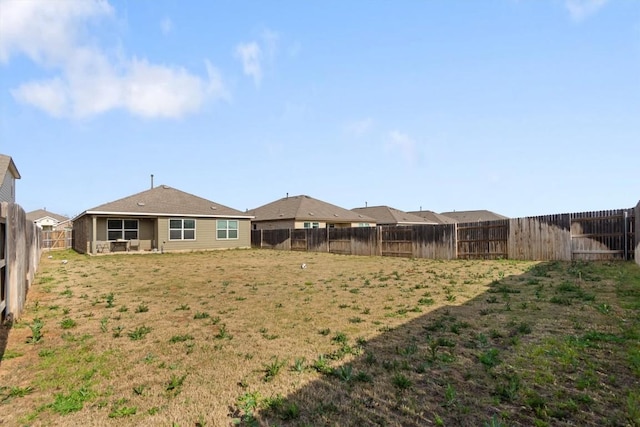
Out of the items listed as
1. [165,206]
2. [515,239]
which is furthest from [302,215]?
[515,239]

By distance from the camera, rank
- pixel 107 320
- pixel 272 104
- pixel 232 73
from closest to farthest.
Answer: pixel 107 320 < pixel 232 73 < pixel 272 104

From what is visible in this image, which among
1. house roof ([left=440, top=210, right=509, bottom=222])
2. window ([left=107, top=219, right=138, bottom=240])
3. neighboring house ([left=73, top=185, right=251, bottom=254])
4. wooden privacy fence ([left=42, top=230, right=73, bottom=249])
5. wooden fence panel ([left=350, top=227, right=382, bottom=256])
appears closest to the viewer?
wooden fence panel ([left=350, top=227, right=382, bottom=256])

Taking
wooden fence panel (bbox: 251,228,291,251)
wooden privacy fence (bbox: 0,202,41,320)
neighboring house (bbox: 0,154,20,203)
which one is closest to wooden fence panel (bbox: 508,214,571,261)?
wooden fence panel (bbox: 251,228,291,251)

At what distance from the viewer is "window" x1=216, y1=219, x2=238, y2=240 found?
25547mm

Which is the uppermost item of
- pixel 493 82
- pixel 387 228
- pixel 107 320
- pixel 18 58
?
A: pixel 18 58

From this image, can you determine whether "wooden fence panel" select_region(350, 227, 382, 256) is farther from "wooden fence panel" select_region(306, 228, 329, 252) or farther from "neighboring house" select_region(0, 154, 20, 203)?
"neighboring house" select_region(0, 154, 20, 203)

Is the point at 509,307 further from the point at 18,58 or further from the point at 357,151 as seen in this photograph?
the point at 357,151

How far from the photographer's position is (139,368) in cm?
377

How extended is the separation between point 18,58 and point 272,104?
9447 mm

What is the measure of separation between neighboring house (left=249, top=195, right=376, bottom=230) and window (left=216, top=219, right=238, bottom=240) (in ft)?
17.9

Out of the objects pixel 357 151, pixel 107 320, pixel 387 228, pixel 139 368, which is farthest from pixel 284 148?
pixel 139 368

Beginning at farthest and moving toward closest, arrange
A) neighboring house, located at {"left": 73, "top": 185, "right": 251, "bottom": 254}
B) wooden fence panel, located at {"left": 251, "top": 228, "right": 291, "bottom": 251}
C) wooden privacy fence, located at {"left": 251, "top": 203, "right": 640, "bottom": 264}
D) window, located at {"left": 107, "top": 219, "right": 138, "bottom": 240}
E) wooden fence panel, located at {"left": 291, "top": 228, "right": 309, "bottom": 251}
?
wooden fence panel, located at {"left": 251, "top": 228, "right": 291, "bottom": 251}
wooden fence panel, located at {"left": 291, "top": 228, "right": 309, "bottom": 251}
window, located at {"left": 107, "top": 219, "right": 138, "bottom": 240}
neighboring house, located at {"left": 73, "top": 185, "right": 251, "bottom": 254}
wooden privacy fence, located at {"left": 251, "top": 203, "right": 640, "bottom": 264}

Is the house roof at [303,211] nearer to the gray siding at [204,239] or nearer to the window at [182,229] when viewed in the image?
the gray siding at [204,239]

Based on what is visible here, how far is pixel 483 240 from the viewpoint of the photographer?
623 inches
